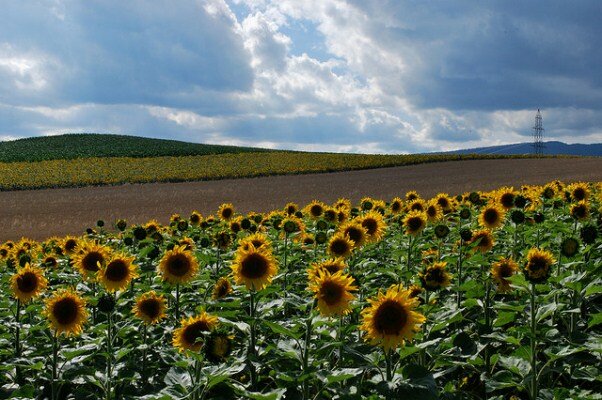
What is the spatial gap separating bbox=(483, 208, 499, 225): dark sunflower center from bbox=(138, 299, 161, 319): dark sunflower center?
4.93 m

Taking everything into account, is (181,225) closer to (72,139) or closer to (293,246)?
(293,246)

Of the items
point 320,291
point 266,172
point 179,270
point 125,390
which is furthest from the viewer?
point 266,172

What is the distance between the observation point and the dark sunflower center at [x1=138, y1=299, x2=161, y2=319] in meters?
5.59

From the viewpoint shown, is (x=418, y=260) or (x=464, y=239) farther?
(x=418, y=260)

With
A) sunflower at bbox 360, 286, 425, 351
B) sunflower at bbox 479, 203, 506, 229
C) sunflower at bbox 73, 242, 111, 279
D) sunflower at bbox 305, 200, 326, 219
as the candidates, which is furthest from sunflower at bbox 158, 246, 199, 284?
sunflower at bbox 305, 200, 326, 219

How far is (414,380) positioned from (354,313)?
2.51m

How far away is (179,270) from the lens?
603 centimetres

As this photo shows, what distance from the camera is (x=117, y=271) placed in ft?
19.5

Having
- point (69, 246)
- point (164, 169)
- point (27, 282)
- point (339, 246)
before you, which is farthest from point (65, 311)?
point (164, 169)

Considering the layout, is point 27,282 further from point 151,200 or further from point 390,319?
point 151,200

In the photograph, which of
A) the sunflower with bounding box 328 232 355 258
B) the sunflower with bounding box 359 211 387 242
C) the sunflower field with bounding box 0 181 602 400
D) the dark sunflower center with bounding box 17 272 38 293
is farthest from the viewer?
the sunflower with bounding box 359 211 387 242

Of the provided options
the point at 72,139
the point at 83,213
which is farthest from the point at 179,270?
the point at 72,139

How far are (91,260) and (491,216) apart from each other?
5422mm

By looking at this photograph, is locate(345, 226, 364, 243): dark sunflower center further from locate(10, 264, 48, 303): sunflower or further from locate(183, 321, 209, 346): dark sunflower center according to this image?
locate(10, 264, 48, 303): sunflower
